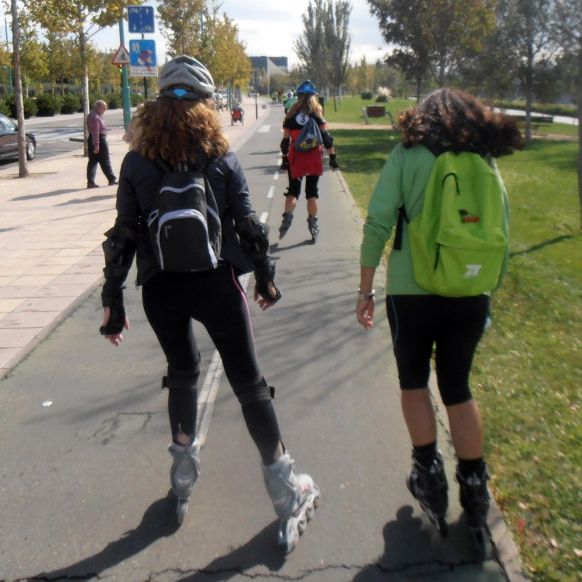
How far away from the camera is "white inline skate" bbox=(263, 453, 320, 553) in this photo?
2941 mm

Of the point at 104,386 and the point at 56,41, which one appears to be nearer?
the point at 104,386

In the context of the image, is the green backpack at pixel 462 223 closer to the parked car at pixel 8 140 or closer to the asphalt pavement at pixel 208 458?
the asphalt pavement at pixel 208 458

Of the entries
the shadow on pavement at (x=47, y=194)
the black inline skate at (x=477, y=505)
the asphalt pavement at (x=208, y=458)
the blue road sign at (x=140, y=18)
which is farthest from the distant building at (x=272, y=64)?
the black inline skate at (x=477, y=505)

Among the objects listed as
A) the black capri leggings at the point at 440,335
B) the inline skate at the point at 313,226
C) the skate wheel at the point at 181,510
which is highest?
the black capri leggings at the point at 440,335

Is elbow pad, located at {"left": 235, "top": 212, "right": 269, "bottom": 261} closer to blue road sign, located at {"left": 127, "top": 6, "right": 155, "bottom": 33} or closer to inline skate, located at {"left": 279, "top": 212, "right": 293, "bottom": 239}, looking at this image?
inline skate, located at {"left": 279, "top": 212, "right": 293, "bottom": 239}

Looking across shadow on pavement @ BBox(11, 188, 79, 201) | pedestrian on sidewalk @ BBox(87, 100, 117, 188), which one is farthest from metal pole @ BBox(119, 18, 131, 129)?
shadow on pavement @ BBox(11, 188, 79, 201)

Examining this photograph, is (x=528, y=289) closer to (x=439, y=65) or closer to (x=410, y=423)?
(x=410, y=423)

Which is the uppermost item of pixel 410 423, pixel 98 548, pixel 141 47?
pixel 141 47

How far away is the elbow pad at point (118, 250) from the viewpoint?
2820 millimetres

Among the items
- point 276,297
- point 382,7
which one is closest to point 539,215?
point 276,297

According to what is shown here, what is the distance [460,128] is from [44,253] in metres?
7.16

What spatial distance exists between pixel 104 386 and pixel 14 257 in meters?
4.56

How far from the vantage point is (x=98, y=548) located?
296 cm

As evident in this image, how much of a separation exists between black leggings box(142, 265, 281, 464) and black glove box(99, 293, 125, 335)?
11cm
